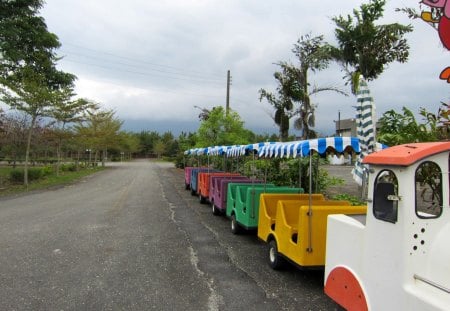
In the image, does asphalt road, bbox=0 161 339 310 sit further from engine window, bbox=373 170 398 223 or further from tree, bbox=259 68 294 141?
tree, bbox=259 68 294 141

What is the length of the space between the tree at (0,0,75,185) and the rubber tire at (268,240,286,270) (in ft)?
57.0

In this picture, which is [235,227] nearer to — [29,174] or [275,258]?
[275,258]

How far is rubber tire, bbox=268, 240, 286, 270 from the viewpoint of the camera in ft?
19.5

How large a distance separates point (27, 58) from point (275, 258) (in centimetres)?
2021

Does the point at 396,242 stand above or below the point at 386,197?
Answer: below

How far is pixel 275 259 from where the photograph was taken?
19.7ft

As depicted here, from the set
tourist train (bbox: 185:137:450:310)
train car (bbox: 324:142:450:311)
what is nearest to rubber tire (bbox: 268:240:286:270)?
tourist train (bbox: 185:137:450:310)

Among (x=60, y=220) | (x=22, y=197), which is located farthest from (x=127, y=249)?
(x=22, y=197)

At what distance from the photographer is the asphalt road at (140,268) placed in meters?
4.72

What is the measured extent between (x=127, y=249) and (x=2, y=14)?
1804 centimetres

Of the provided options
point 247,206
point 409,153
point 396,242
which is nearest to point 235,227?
point 247,206

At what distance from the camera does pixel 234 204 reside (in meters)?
9.00

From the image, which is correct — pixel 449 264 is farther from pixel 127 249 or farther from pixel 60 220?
pixel 60 220

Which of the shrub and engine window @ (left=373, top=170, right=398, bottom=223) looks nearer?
engine window @ (left=373, top=170, right=398, bottom=223)
